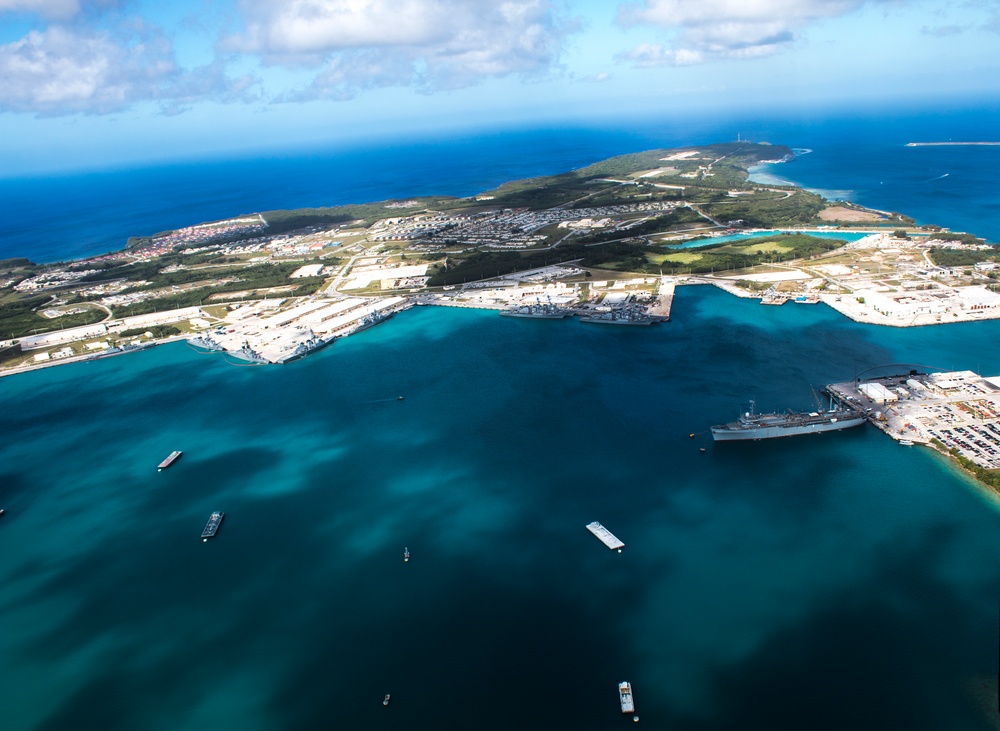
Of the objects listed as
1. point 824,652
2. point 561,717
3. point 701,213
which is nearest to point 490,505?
point 561,717

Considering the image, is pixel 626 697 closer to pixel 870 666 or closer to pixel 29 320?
pixel 870 666

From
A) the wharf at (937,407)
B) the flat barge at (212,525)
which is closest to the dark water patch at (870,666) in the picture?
the wharf at (937,407)

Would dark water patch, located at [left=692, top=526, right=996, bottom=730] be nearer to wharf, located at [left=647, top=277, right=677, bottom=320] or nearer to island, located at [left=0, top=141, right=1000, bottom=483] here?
island, located at [left=0, top=141, right=1000, bottom=483]

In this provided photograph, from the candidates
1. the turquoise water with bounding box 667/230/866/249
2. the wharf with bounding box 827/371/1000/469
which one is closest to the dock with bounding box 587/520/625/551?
the wharf with bounding box 827/371/1000/469

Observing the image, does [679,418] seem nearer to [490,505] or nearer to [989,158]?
[490,505]

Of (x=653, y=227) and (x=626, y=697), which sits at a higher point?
(x=626, y=697)

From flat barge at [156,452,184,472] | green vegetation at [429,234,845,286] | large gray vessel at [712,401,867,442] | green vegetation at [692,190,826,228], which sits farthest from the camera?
green vegetation at [692,190,826,228]

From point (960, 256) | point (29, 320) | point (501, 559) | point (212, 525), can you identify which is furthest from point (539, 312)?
point (29, 320)
